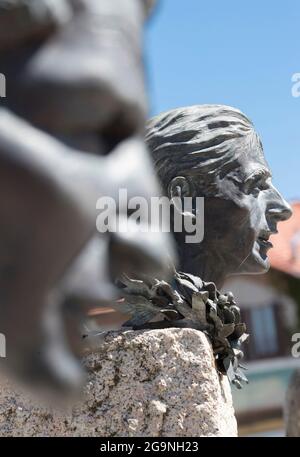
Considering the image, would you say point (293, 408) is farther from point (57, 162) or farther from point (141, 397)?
point (57, 162)

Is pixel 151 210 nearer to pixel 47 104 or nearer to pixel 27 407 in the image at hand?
pixel 47 104

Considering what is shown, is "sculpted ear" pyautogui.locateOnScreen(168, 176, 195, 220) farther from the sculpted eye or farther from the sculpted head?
the sculpted eye

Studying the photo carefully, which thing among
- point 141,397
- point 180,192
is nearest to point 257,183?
point 180,192

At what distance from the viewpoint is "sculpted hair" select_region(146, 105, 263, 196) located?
1900 mm

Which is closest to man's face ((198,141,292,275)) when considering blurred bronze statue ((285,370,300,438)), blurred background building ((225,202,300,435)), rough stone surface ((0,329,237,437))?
rough stone surface ((0,329,237,437))

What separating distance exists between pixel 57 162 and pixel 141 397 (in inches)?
51.0

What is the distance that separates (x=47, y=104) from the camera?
1.32ft

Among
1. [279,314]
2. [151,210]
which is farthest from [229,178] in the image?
[279,314]

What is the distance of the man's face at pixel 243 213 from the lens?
6.19 ft

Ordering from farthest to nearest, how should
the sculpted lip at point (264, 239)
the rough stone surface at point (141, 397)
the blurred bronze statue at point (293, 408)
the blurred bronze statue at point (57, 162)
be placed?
the blurred bronze statue at point (293, 408) < the sculpted lip at point (264, 239) < the rough stone surface at point (141, 397) < the blurred bronze statue at point (57, 162)

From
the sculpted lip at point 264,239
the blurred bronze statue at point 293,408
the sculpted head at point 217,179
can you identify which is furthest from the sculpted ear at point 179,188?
the blurred bronze statue at point 293,408

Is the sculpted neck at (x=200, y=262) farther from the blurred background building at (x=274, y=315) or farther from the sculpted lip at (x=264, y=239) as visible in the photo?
the blurred background building at (x=274, y=315)
